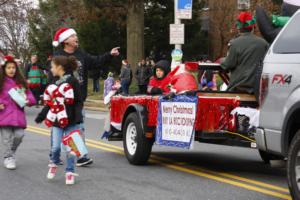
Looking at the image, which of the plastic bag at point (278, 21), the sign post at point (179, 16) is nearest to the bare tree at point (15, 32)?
the sign post at point (179, 16)

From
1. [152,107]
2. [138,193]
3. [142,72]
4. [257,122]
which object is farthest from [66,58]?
[142,72]

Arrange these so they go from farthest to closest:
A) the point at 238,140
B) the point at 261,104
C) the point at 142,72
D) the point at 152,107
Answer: the point at 142,72
the point at 152,107
the point at 238,140
the point at 261,104

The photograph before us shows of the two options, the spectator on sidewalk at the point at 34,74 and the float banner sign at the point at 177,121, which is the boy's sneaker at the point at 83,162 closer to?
Answer: the float banner sign at the point at 177,121

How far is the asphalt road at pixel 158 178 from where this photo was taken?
23.1ft

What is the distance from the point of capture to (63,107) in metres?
7.85

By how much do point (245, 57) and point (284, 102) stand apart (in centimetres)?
244

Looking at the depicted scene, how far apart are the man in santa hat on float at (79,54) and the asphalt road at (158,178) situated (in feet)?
3.01

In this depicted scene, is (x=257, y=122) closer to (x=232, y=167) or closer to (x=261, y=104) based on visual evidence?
(x=261, y=104)

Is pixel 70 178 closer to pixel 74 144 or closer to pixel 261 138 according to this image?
pixel 74 144

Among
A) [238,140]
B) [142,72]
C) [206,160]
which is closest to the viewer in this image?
[238,140]

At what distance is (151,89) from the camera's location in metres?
9.19

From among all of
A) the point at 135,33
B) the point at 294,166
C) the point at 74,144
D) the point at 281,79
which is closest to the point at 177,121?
the point at 74,144

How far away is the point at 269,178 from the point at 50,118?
2.88 m

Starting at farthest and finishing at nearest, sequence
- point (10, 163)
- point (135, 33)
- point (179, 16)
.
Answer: point (135, 33) < point (179, 16) < point (10, 163)
